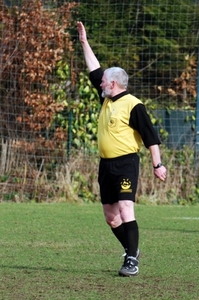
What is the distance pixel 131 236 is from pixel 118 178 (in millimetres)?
516

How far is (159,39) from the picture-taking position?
58.2 feet

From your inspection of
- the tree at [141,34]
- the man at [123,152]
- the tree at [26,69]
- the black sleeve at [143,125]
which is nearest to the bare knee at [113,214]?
the man at [123,152]

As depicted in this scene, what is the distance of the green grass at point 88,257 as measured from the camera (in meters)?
6.54

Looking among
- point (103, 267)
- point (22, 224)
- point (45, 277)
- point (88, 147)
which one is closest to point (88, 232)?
point (22, 224)

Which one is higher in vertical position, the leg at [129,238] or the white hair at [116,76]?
the white hair at [116,76]

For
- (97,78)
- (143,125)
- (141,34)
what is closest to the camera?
(143,125)

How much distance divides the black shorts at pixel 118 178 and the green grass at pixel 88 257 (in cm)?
68

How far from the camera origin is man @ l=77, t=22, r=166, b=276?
7344 mm

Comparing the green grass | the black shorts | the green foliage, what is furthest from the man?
the green foliage

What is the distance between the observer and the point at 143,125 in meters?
7.35

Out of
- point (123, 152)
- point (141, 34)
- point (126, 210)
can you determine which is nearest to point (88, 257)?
point (126, 210)

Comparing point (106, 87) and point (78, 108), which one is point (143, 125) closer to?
point (106, 87)

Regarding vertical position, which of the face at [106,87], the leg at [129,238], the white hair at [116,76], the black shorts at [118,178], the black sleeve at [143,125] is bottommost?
the leg at [129,238]

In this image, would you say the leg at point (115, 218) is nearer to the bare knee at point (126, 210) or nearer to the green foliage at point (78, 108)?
the bare knee at point (126, 210)
